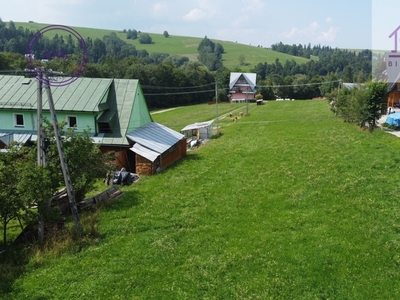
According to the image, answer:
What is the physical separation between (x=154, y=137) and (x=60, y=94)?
344 inches

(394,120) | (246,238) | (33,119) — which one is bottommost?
(246,238)

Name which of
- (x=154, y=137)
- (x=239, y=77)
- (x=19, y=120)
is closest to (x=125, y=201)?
(x=154, y=137)

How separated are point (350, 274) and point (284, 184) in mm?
10795

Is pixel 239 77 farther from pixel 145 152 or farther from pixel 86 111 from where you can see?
pixel 145 152

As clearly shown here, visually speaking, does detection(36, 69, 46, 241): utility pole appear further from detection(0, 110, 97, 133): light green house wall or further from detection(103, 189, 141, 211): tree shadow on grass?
detection(0, 110, 97, 133): light green house wall

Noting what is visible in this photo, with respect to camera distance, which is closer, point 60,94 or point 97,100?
point 97,100

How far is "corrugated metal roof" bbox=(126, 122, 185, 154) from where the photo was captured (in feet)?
99.1

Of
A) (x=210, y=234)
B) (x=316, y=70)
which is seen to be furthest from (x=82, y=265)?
A: (x=316, y=70)

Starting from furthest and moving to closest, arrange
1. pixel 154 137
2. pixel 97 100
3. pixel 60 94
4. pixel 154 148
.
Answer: pixel 154 137
pixel 60 94
pixel 97 100
pixel 154 148

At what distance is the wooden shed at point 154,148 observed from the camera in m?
28.6

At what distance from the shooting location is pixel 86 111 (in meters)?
30.4

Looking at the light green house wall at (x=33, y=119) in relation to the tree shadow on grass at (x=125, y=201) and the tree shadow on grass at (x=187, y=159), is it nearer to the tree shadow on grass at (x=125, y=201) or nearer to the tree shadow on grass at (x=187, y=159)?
the tree shadow on grass at (x=187, y=159)

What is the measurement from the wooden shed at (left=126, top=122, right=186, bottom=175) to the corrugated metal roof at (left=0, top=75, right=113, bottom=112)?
4.27 meters

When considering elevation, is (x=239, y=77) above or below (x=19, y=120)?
above
